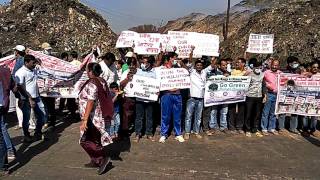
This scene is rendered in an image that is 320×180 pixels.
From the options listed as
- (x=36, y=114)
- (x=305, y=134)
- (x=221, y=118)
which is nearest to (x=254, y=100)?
(x=221, y=118)

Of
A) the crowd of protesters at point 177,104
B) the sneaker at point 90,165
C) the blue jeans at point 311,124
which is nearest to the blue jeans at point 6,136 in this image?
the crowd of protesters at point 177,104

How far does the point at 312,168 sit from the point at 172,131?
3449 millimetres

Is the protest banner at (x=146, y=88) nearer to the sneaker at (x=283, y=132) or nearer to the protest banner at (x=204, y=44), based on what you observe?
the protest banner at (x=204, y=44)

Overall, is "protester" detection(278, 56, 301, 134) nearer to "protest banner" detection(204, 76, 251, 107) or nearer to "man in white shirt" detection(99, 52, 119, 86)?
"protest banner" detection(204, 76, 251, 107)

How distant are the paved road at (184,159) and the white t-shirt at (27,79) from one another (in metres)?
1.11

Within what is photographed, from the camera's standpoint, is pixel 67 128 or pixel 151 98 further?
pixel 67 128

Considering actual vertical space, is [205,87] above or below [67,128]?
above

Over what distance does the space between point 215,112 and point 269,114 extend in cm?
131

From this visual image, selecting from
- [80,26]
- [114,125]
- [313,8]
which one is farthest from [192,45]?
[313,8]

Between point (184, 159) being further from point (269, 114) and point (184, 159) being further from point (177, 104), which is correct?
point (269, 114)

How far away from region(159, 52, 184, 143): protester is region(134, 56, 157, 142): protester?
29 cm

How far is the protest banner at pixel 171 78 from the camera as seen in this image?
9.89 metres

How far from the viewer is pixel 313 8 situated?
2655 cm

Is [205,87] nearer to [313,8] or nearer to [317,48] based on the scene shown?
[317,48]
